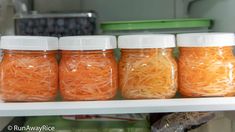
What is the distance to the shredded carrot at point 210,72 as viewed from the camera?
660mm

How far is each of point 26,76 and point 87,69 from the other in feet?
0.40

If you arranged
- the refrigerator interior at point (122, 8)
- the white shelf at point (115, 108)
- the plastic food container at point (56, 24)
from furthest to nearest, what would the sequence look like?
1. the refrigerator interior at point (122, 8)
2. the plastic food container at point (56, 24)
3. the white shelf at point (115, 108)

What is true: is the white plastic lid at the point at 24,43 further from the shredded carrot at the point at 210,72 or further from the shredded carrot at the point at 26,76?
the shredded carrot at the point at 210,72

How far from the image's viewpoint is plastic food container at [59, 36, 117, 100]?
0.65 meters

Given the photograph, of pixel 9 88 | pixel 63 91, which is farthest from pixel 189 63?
pixel 9 88

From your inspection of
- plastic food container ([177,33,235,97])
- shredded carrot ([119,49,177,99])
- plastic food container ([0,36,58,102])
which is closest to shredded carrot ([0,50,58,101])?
plastic food container ([0,36,58,102])

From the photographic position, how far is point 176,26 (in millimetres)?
834

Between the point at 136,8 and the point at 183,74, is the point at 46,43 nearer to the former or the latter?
the point at 183,74

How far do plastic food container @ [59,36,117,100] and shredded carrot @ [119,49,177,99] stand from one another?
1.4 inches

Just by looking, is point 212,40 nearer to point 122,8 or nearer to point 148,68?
point 148,68

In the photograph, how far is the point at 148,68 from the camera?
2.16ft

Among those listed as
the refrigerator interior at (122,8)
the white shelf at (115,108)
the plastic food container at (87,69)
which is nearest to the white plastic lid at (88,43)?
the plastic food container at (87,69)

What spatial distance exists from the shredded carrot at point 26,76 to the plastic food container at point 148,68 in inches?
6.3

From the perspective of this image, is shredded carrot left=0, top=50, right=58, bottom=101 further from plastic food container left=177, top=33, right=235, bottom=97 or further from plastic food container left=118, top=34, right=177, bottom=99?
plastic food container left=177, top=33, right=235, bottom=97
